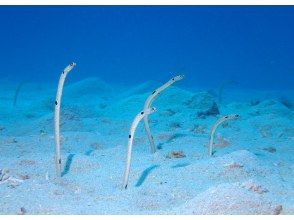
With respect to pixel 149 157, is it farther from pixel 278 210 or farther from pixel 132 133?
pixel 278 210

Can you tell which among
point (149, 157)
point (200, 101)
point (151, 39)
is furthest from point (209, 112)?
point (151, 39)

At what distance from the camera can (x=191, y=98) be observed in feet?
49.4

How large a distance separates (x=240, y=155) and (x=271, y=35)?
383 ft

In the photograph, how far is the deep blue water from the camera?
73.9m

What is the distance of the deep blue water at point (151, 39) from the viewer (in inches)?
2911

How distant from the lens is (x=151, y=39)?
14212 cm

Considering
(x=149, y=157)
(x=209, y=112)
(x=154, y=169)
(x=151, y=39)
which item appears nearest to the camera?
(x=154, y=169)

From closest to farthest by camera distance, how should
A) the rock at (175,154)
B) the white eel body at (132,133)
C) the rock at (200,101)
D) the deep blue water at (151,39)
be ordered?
the white eel body at (132,133) < the rock at (175,154) < the rock at (200,101) < the deep blue water at (151,39)

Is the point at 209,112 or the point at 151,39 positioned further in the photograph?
the point at 151,39

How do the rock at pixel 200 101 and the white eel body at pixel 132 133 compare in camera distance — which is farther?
the rock at pixel 200 101

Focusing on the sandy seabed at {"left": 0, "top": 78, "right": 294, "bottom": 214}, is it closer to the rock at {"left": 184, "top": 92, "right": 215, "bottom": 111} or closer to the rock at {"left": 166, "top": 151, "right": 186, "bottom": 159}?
the rock at {"left": 166, "top": 151, "right": 186, "bottom": 159}

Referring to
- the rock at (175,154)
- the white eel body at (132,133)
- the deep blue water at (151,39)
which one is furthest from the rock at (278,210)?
the deep blue water at (151,39)

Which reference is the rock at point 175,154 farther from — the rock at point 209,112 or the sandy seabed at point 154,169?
the rock at point 209,112

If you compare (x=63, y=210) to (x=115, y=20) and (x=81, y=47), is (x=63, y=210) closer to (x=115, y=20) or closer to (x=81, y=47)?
(x=81, y=47)
